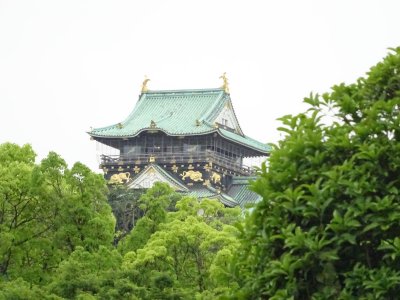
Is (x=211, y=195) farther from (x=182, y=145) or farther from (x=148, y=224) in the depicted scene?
(x=148, y=224)

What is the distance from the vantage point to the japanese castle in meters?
79.9

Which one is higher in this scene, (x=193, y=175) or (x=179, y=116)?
(x=179, y=116)

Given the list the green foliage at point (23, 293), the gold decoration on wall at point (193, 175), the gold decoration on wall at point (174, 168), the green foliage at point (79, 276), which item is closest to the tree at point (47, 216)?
the green foliage at point (79, 276)

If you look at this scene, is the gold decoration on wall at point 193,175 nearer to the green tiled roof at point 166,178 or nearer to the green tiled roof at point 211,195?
the green tiled roof at point 211,195

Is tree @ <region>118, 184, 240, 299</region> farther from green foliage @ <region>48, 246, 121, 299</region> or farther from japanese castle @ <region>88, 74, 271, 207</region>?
japanese castle @ <region>88, 74, 271, 207</region>

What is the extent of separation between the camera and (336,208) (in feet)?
42.4

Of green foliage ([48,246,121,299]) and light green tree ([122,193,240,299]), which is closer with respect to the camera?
green foliage ([48,246,121,299])

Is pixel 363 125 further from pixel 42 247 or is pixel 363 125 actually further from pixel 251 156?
pixel 251 156

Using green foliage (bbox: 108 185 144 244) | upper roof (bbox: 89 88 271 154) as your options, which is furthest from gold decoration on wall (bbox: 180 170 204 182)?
green foliage (bbox: 108 185 144 244)

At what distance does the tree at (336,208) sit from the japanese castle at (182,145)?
209 ft

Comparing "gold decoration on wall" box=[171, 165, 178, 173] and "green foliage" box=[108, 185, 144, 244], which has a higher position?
"gold decoration on wall" box=[171, 165, 178, 173]

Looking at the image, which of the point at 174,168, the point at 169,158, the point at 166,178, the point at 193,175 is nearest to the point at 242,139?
the point at 193,175

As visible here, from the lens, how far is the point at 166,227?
3522 cm

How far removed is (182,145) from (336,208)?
68812 millimetres
